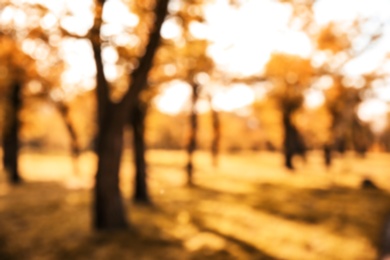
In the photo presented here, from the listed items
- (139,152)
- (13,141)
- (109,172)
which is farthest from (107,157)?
(13,141)

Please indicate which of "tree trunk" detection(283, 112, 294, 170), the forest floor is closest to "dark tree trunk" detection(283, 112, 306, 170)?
"tree trunk" detection(283, 112, 294, 170)

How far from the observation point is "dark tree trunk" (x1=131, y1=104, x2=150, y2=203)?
15492mm

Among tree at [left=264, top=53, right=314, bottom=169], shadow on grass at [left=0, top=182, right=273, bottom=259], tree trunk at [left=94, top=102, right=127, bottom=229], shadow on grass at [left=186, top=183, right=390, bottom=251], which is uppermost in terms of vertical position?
tree at [left=264, top=53, right=314, bottom=169]

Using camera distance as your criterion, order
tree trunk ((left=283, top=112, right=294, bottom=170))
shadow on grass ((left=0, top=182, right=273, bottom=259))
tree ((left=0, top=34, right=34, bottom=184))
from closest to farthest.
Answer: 1. shadow on grass ((left=0, top=182, right=273, bottom=259))
2. tree ((left=0, top=34, right=34, bottom=184))
3. tree trunk ((left=283, top=112, right=294, bottom=170))

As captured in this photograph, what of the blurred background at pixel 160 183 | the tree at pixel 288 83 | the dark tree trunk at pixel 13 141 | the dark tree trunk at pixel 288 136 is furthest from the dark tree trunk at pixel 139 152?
the dark tree trunk at pixel 288 136

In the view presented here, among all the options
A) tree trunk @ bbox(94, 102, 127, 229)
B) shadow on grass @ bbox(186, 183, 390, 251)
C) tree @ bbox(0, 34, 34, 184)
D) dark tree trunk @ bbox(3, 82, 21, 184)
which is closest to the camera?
tree trunk @ bbox(94, 102, 127, 229)

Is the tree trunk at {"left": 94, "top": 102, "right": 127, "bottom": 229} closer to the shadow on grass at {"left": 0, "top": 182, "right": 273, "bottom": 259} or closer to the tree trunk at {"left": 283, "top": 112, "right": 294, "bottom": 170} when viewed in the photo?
the shadow on grass at {"left": 0, "top": 182, "right": 273, "bottom": 259}

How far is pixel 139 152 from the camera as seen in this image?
15.6 metres

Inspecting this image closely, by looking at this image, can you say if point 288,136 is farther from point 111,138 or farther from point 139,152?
point 111,138

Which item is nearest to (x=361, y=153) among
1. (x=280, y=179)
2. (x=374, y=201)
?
(x=280, y=179)

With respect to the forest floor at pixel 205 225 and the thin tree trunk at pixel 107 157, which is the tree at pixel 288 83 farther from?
the thin tree trunk at pixel 107 157

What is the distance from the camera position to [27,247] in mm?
10141

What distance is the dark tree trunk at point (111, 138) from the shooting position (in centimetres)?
1041

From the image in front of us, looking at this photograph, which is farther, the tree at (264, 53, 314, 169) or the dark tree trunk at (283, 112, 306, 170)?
the dark tree trunk at (283, 112, 306, 170)
